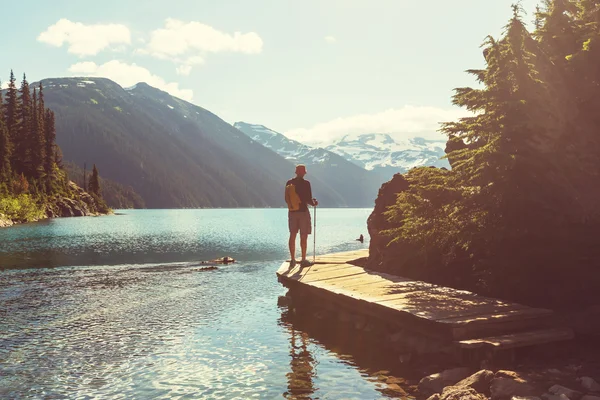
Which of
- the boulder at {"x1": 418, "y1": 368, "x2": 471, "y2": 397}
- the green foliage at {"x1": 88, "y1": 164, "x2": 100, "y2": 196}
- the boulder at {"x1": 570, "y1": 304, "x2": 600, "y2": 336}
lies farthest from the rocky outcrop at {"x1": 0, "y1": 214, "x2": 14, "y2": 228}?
the boulder at {"x1": 570, "y1": 304, "x2": 600, "y2": 336}

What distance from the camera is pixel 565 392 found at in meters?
8.04

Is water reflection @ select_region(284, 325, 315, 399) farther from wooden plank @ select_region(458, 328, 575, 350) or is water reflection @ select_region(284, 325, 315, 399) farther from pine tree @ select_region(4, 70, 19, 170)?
pine tree @ select_region(4, 70, 19, 170)

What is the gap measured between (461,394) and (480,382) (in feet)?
1.88

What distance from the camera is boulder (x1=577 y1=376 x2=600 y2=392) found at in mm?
8406

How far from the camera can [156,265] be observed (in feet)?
126

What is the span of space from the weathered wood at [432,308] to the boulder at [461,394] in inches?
57.8

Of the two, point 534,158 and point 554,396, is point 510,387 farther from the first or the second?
point 534,158

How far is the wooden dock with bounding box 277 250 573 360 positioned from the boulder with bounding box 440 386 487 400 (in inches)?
56.9

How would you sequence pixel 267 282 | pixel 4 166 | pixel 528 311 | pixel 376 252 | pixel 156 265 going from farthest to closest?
pixel 4 166, pixel 156 265, pixel 267 282, pixel 376 252, pixel 528 311

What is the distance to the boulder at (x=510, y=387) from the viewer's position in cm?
819

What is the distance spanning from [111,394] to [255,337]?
18.2 ft

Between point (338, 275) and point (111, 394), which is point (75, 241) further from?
point (111, 394)

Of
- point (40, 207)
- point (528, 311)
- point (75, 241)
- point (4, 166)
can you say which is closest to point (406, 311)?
point (528, 311)

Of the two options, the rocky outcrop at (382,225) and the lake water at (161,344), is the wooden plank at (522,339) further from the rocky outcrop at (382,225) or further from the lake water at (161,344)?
the rocky outcrop at (382,225)
